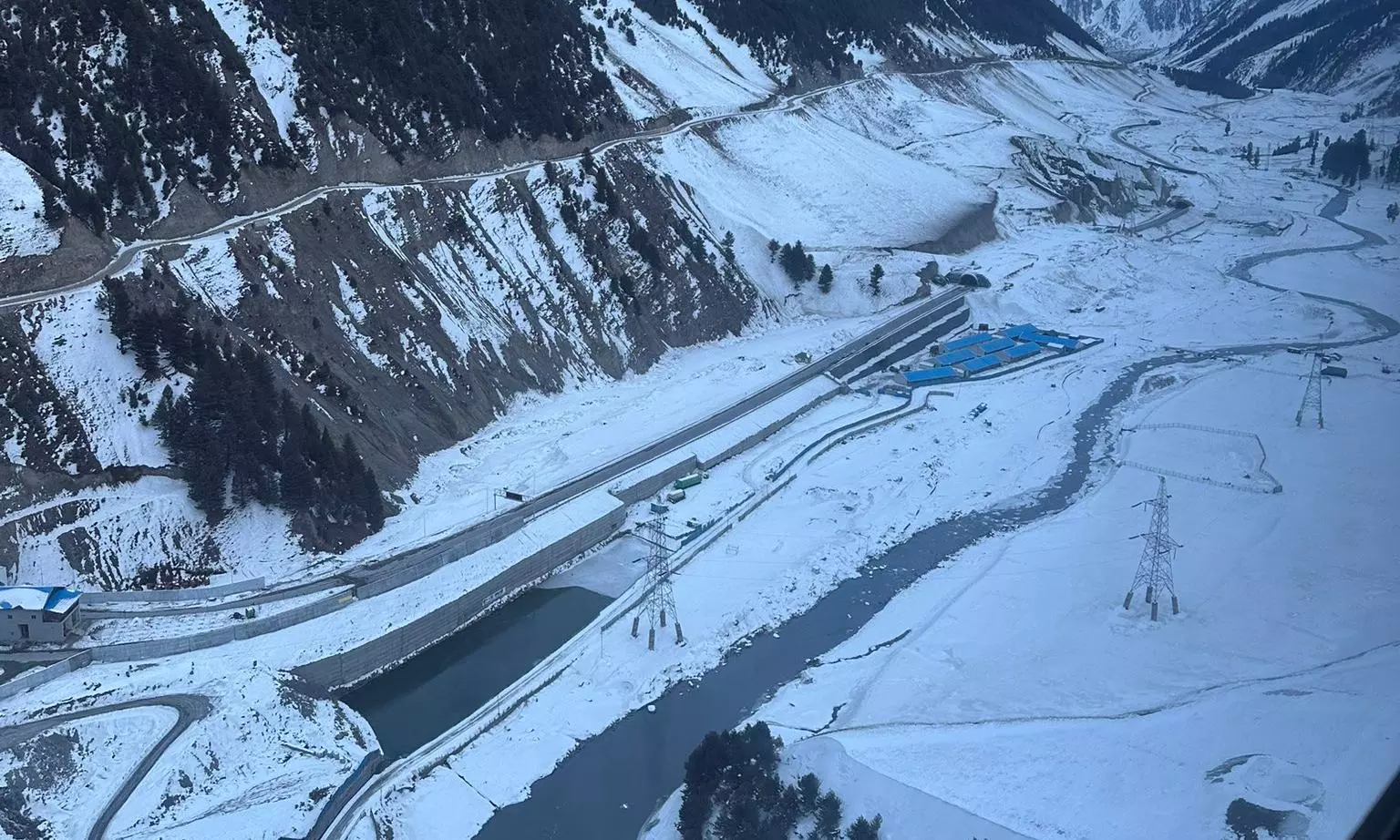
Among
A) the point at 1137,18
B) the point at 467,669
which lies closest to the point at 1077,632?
the point at 467,669

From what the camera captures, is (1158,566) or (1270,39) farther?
(1270,39)

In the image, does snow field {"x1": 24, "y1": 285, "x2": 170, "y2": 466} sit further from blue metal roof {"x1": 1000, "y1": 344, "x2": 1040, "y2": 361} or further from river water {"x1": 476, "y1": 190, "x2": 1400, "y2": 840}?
blue metal roof {"x1": 1000, "y1": 344, "x2": 1040, "y2": 361}

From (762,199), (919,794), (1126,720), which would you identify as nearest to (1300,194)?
(762,199)

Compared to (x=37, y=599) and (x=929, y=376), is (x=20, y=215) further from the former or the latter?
(x=929, y=376)

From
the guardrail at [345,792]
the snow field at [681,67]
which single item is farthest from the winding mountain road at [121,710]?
the snow field at [681,67]

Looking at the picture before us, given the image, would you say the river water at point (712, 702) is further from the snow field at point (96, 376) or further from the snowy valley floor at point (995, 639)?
the snow field at point (96, 376)
